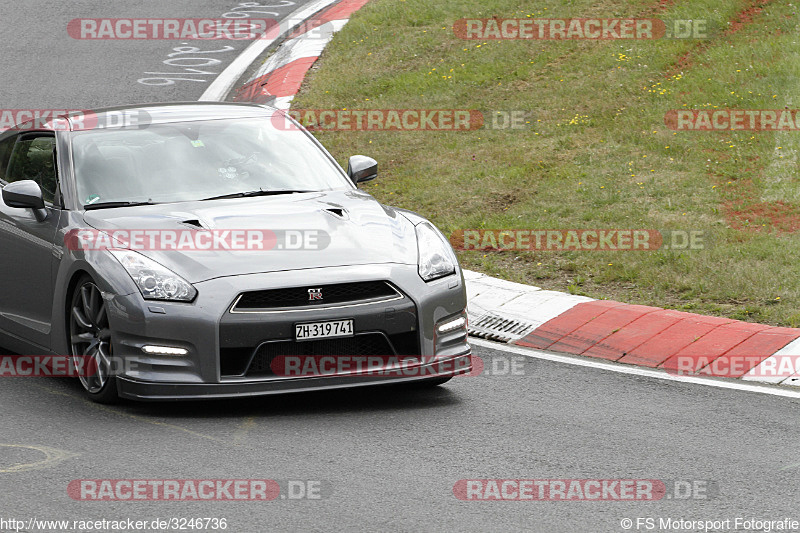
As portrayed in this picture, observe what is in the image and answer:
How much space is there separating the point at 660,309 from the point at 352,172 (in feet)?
8.03

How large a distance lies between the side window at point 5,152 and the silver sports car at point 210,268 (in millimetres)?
304

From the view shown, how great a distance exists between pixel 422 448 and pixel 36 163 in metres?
3.50

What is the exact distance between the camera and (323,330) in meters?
6.04

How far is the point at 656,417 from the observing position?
247 inches

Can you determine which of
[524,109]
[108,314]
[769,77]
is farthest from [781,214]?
[108,314]

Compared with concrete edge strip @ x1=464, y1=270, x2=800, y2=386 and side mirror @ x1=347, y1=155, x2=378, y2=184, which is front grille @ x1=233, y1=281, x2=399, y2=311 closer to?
side mirror @ x1=347, y1=155, x2=378, y2=184

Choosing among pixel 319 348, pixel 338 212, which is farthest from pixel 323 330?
pixel 338 212

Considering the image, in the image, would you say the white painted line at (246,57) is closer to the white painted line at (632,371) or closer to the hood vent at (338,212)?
the white painted line at (632,371)

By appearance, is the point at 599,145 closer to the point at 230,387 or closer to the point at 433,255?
the point at 433,255

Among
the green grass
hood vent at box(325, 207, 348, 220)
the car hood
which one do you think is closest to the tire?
the car hood

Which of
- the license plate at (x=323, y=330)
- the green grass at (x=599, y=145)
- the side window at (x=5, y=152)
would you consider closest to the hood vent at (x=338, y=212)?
the license plate at (x=323, y=330)

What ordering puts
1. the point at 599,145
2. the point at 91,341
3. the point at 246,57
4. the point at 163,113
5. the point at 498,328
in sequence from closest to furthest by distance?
1. the point at 91,341
2. the point at 163,113
3. the point at 498,328
4. the point at 599,145
5. the point at 246,57

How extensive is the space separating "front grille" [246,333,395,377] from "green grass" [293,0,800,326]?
10.5 feet

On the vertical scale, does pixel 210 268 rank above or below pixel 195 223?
below
